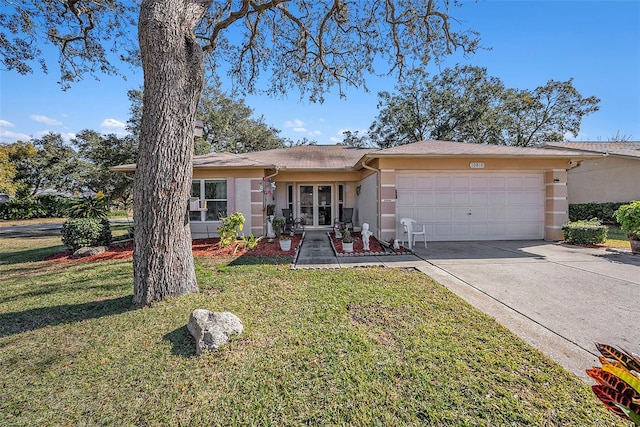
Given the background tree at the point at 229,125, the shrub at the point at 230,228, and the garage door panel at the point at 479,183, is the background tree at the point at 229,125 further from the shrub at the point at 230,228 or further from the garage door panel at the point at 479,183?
the garage door panel at the point at 479,183

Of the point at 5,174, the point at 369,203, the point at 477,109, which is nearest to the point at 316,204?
the point at 369,203

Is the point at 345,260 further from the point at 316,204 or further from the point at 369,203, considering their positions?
the point at 316,204

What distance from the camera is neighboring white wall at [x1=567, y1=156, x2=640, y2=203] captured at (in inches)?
527

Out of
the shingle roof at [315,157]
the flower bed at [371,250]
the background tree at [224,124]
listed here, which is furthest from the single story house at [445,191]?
the background tree at [224,124]

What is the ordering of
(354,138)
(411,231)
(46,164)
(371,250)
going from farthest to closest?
(46,164)
(354,138)
(411,231)
(371,250)

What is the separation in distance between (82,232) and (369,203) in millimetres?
9697

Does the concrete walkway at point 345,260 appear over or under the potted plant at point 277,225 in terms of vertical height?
under

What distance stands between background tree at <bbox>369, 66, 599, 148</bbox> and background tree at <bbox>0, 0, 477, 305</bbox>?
13518 mm

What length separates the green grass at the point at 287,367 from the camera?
7.06 feet

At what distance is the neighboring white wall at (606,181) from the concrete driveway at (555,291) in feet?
28.7

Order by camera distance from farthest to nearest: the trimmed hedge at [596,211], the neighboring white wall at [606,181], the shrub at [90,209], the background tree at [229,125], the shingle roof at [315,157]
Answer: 1. the background tree at [229,125]
2. the trimmed hedge at [596,211]
3. the neighboring white wall at [606,181]
4. the shingle roof at [315,157]
5. the shrub at [90,209]

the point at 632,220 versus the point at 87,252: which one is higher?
the point at 632,220

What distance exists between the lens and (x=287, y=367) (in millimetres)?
2715

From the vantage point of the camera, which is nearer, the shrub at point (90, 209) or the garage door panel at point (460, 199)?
the shrub at point (90, 209)
